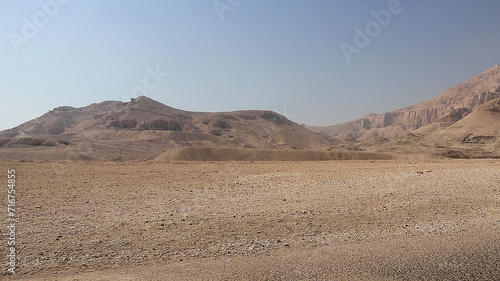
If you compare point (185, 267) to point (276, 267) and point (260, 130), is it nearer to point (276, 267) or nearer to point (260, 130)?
point (276, 267)

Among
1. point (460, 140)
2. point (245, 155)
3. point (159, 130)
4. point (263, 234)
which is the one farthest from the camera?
point (159, 130)

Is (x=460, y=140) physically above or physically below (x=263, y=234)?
above

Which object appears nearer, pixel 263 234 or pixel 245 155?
pixel 263 234

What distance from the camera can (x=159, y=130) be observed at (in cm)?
12350

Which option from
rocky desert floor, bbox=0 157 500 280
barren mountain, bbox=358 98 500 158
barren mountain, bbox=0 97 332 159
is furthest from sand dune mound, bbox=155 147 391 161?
barren mountain, bbox=0 97 332 159

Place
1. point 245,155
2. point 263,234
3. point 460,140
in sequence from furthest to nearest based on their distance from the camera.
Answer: point 460,140 < point 245,155 < point 263,234

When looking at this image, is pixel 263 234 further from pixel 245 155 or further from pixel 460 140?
pixel 460 140

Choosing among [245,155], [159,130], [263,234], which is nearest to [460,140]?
[245,155]

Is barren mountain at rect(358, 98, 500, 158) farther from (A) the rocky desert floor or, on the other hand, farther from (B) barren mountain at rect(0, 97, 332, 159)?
(A) the rocky desert floor

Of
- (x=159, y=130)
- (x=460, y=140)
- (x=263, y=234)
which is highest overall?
(x=159, y=130)

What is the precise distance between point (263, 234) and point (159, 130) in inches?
4694

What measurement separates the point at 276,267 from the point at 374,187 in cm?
1068

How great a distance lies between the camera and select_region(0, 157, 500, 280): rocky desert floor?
686cm

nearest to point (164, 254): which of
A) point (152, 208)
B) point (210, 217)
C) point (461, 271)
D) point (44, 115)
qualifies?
point (210, 217)
